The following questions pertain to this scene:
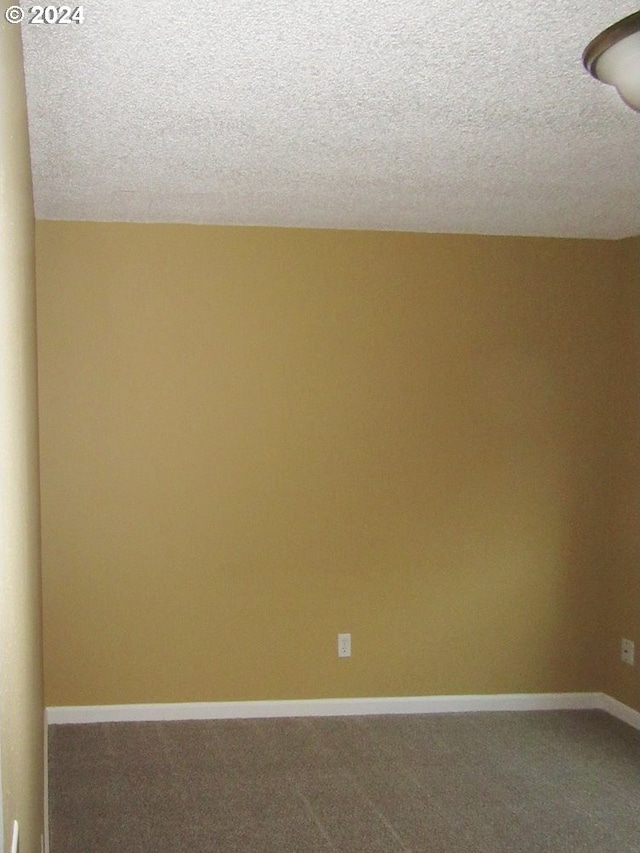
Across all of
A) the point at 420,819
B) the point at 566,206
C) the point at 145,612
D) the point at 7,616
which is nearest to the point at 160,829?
the point at 420,819

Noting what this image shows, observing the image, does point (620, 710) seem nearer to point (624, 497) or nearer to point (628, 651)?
point (628, 651)

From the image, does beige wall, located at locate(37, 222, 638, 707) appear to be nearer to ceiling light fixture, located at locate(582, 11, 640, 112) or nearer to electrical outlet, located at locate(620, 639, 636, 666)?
electrical outlet, located at locate(620, 639, 636, 666)

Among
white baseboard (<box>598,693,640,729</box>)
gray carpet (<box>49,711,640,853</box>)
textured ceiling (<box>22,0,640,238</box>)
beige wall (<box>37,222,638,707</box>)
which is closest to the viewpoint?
textured ceiling (<box>22,0,640,238</box>)

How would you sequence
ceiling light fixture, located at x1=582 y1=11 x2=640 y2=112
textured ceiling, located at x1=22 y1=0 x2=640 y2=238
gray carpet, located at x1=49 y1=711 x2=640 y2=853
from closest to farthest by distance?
1. ceiling light fixture, located at x1=582 y1=11 x2=640 y2=112
2. textured ceiling, located at x1=22 y1=0 x2=640 y2=238
3. gray carpet, located at x1=49 y1=711 x2=640 y2=853

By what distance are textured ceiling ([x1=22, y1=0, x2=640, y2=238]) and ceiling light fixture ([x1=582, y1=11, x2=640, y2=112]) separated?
0.12m

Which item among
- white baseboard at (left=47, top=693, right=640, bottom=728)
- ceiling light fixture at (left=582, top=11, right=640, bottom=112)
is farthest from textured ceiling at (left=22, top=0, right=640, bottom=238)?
white baseboard at (left=47, top=693, right=640, bottom=728)

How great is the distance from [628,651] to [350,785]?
170 centimetres

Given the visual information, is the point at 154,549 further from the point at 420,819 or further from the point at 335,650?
the point at 420,819

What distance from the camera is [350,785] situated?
3.79 meters

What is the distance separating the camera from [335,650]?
184 inches

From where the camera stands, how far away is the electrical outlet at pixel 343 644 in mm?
Result: 4684

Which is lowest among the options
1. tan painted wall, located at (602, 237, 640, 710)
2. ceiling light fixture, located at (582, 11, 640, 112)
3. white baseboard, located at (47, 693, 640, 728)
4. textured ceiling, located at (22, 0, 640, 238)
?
white baseboard, located at (47, 693, 640, 728)

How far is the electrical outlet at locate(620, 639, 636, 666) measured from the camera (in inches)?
184

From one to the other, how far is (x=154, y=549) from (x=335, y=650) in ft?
3.36
